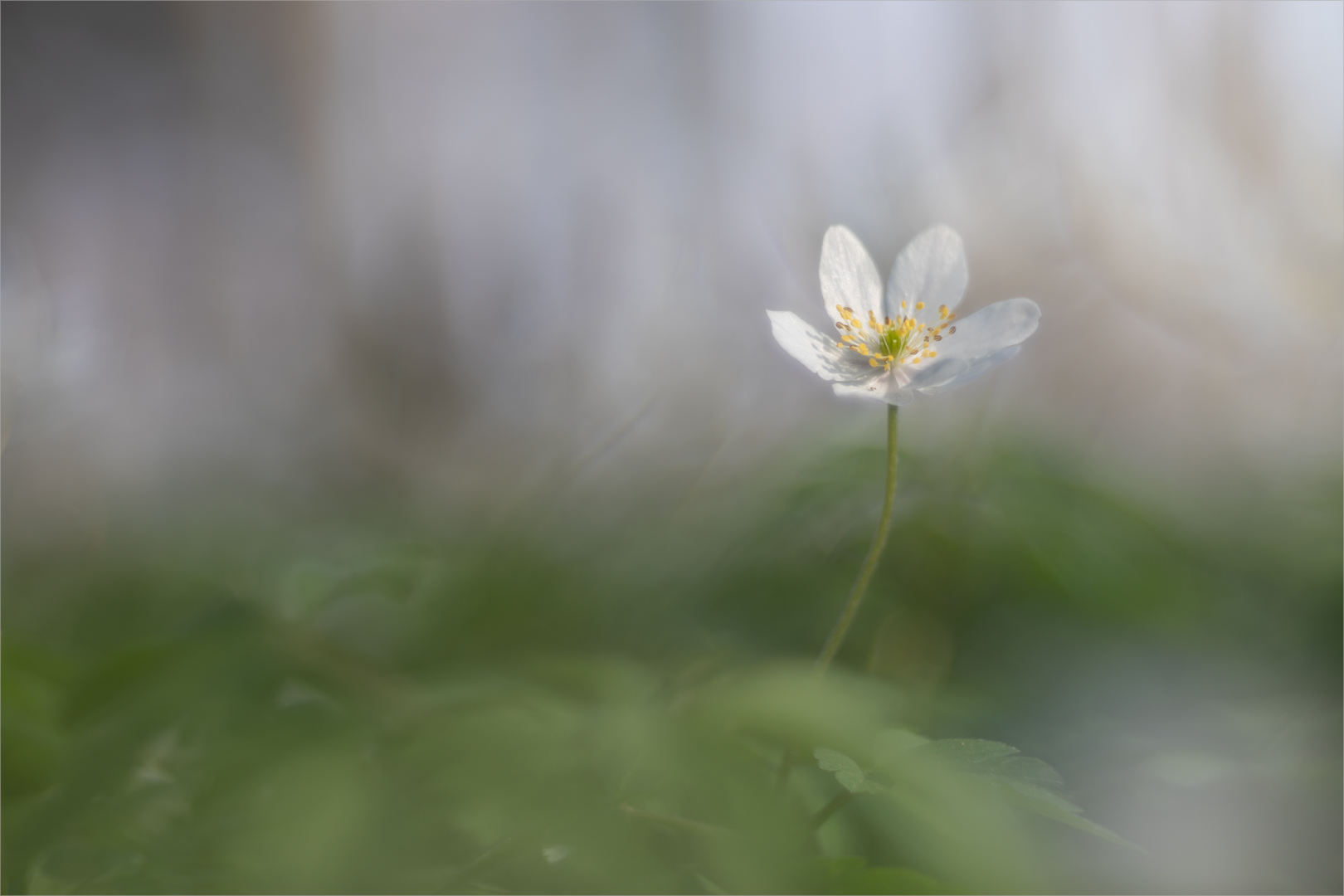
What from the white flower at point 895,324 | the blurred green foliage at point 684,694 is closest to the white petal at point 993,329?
the white flower at point 895,324

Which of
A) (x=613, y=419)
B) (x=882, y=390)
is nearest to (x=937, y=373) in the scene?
(x=882, y=390)

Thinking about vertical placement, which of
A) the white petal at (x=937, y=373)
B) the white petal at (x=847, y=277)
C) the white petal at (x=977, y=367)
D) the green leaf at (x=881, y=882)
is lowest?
the green leaf at (x=881, y=882)

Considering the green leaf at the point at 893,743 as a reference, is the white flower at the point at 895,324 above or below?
above

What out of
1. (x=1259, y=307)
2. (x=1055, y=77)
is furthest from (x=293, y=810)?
(x=1055, y=77)

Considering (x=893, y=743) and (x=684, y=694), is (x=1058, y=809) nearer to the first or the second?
(x=893, y=743)

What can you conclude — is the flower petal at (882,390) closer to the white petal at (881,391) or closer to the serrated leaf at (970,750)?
the white petal at (881,391)

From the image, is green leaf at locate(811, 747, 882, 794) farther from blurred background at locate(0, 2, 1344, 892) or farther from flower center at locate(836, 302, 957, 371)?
flower center at locate(836, 302, 957, 371)

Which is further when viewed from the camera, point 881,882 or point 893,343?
point 893,343

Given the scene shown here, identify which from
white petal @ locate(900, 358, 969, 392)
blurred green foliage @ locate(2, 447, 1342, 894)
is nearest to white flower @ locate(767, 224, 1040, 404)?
white petal @ locate(900, 358, 969, 392)
